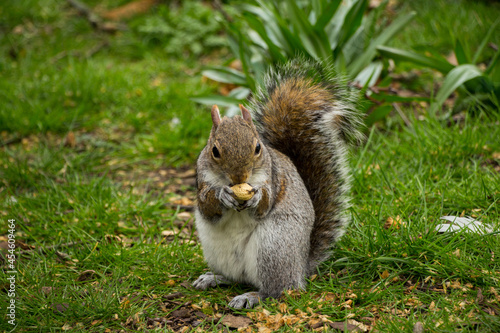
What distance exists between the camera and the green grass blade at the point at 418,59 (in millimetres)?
3262

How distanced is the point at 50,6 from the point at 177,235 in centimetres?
470

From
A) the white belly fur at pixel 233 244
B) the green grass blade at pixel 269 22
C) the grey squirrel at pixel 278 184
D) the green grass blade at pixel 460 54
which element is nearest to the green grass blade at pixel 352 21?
the green grass blade at pixel 269 22

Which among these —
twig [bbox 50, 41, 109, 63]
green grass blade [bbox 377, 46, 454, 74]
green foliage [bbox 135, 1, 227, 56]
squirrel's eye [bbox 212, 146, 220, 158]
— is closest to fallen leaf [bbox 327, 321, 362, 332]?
squirrel's eye [bbox 212, 146, 220, 158]

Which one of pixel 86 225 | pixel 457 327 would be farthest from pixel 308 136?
pixel 86 225

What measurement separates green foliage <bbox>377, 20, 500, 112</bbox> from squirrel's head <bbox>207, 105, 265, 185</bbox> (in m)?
1.78

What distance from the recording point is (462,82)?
3039 mm

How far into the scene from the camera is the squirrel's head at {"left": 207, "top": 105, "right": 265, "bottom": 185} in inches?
71.2

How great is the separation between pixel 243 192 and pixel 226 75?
2163 millimetres

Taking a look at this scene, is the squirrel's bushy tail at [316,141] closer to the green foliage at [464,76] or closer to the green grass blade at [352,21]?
the green foliage at [464,76]

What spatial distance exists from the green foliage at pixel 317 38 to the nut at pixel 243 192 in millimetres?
1605

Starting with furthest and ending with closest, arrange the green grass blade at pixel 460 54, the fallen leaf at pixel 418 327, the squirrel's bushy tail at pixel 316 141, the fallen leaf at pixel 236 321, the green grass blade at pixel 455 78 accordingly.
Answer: the green grass blade at pixel 460 54, the green grass blade at pixel 455 78, the squirrel's bushy tail at pixel 316 141, the fallen leaf at pixel 236 321, the fallen leaf at pixel 418 327

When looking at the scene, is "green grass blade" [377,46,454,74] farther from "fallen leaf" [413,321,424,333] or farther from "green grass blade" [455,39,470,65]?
"fallen leaf" [413,321,424,333]

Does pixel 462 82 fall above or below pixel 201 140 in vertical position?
above

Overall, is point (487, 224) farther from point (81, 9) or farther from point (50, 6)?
point (50, 6)
